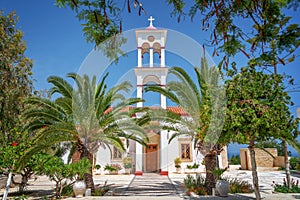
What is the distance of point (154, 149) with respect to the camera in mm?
23172

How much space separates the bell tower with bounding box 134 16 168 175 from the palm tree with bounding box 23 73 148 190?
8.31 meters

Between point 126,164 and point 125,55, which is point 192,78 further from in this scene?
point 126,164

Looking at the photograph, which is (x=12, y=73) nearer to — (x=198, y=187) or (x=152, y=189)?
(x=152, y=189)

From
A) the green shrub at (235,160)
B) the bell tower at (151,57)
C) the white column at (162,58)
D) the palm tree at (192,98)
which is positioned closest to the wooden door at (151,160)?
the bell tower at (151,57)

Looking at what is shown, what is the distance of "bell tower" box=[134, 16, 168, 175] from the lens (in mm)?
20703

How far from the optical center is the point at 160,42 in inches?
864

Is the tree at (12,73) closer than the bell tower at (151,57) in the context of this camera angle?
Yes

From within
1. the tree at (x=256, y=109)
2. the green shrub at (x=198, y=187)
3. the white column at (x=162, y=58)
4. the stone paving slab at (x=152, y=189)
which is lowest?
the stone paving slab at (x=152, y=189)

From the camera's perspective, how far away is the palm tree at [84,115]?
11.2 meters

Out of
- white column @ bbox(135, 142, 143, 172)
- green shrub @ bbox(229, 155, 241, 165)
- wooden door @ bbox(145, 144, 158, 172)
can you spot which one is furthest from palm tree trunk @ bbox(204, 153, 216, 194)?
green shrub @ bbox(229, 155, 241, 165)

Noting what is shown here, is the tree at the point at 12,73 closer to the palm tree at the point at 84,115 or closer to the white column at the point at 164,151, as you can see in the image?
the palm tree at the point at 84,115

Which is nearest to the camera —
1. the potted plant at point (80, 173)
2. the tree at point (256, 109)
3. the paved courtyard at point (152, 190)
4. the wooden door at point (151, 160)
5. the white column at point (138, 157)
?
the tree at point (256, 109)

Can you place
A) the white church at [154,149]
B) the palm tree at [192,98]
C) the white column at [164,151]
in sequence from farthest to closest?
the white church at [154,149] → the white column at [164,151] → the palm tree at [192,98]

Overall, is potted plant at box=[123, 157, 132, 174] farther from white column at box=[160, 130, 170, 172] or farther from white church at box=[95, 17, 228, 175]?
white column at box=[160, 130, 170, 172]
